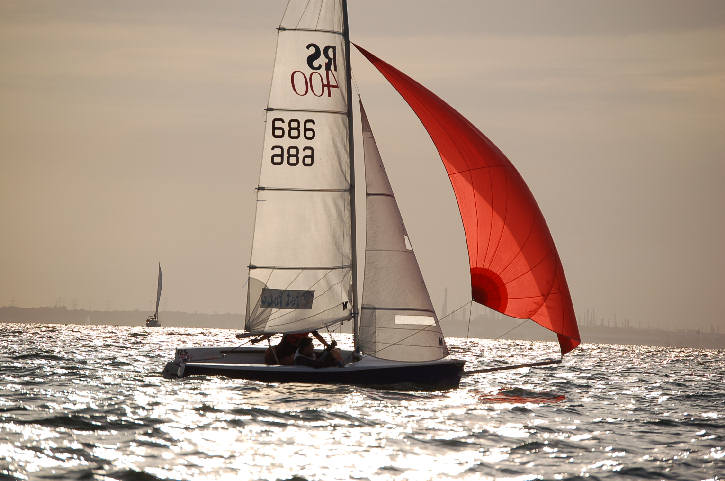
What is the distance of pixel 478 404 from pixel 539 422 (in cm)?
261

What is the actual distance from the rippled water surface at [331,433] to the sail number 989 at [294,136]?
528cm

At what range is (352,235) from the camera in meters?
22.6

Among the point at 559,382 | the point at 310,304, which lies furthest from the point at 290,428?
the point at 559,382

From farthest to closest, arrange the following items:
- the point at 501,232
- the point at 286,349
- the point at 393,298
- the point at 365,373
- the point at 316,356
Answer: the point at 286,349
the point at 316,356
the point at 393,298
the point at 501,232
the point at 365,373

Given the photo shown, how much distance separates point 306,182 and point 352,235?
1637 mm

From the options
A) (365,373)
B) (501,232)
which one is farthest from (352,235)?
(501,232)

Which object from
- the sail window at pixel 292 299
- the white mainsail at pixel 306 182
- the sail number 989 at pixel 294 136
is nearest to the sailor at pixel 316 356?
the white mainsail at pixel 306 182

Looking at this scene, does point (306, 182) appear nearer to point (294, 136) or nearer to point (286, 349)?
point (294, 136)

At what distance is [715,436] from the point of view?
18.1 m

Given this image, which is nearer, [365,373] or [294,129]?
[365,373]

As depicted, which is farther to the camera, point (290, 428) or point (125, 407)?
point (125, 407)

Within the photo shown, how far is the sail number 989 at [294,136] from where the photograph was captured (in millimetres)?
22328

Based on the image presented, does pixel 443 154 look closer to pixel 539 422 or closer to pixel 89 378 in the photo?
pixel 539 422

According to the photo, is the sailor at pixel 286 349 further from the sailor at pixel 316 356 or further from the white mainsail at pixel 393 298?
the white mainsail at pixel 393 298
